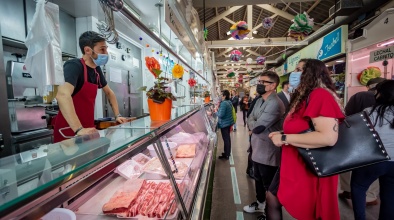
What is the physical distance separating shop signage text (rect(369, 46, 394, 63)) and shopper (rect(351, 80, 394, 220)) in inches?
154

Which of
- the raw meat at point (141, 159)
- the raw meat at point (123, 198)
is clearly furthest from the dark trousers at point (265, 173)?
the raw meat at point (123, 198)

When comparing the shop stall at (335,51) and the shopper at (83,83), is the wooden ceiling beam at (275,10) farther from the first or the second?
the shopper at (83,83)

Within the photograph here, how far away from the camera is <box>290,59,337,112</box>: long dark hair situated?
68.6 inches

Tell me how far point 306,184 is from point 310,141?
398 millimetres

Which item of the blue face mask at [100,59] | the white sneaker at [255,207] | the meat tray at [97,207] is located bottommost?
the white sneaker at [255,207]

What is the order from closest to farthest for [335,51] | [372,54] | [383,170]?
[383,170] → [372,54] → [335,51]

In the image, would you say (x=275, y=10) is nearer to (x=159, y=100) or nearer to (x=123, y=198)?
(x=159, y=100)

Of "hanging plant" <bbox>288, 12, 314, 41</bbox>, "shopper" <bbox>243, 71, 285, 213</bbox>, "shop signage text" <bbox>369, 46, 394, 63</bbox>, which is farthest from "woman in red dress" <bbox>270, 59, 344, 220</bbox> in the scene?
"shop signage text" <bbox>369, 46, 394, 63</bbox>

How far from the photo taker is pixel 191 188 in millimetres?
2031

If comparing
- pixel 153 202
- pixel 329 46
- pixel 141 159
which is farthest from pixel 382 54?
pixel 153 202

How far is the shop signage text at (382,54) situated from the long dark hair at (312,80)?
190 inches

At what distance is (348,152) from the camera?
166cm

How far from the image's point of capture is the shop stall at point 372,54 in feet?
16.4

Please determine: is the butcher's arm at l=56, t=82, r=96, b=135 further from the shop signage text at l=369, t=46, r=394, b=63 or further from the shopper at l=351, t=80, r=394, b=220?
the shop signage text at l=369, t=46, r=394, b=63
